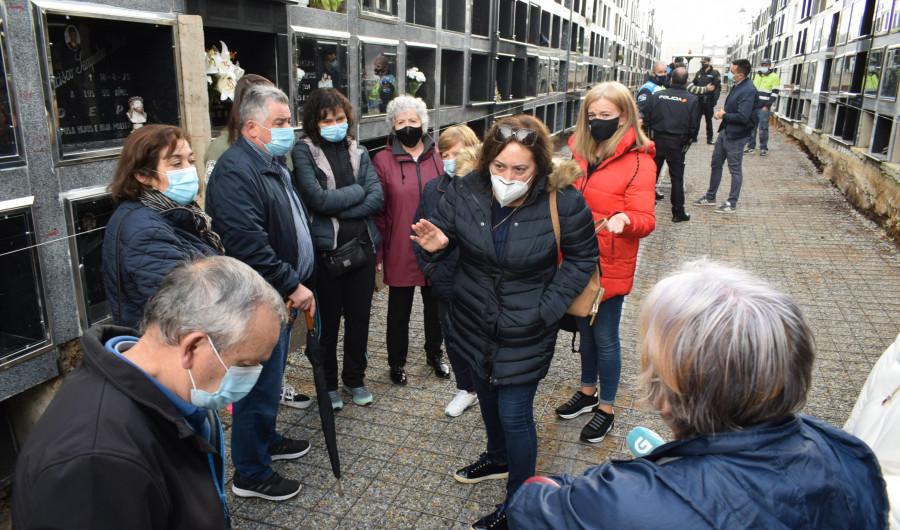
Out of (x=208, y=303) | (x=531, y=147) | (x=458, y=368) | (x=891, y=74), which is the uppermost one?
(x=891, y=74)

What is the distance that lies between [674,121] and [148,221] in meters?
7.46

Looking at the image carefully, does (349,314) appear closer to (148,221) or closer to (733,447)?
→ (148,221)

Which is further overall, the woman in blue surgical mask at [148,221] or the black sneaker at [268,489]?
the black sneaker at [268,489]

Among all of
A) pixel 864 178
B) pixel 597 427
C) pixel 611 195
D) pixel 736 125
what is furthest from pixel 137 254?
pixel 864 178

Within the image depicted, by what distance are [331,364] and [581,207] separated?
1.94 meters

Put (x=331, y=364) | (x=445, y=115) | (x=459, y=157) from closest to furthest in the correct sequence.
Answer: (x=459, y=157)
(x=331, y=364)
(x=445, y=115)

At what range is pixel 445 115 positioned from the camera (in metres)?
8.91

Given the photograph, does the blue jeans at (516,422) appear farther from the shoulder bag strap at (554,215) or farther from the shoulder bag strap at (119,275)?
the shoulder bag strap at (119,275)

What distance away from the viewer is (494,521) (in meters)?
2.82

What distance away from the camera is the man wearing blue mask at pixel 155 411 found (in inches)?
49.3

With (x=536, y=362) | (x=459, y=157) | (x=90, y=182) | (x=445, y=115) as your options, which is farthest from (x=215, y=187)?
(x=445, y=115)

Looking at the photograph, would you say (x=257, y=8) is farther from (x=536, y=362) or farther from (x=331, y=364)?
(x=536, y=362)

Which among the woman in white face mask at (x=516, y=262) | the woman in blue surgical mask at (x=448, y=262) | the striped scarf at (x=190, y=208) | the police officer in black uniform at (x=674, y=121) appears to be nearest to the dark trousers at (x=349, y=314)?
the woman in blue surgical mask at (x=448, y=262)

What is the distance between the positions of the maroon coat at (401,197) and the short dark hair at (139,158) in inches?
64.0
